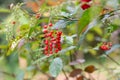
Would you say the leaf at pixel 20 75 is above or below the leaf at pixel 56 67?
below

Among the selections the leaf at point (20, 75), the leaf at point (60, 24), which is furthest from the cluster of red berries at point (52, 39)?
the leaf at point (20, 75)

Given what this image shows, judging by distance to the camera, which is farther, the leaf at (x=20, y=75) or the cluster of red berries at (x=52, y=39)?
the leaf at (x=20, y=75)

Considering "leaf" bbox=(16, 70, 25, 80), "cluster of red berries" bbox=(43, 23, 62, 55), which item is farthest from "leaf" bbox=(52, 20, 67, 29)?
"leaf" bbox=(16, 70, 25, 80)

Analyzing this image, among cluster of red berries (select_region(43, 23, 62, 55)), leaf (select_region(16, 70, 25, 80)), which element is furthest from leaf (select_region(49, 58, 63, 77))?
leaf (select_region(16, 70, 25, 80))

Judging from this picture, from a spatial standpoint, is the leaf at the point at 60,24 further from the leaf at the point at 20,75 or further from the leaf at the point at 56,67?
the leaf at the point at 20,75

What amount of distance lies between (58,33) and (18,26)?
0.23 metres

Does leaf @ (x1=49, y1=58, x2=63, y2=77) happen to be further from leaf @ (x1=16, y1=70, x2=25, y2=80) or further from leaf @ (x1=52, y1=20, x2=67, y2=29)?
leaf @ (x1=16, y1=70, x2=25, y2=80)

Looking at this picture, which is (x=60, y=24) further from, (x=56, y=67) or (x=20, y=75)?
(x=20, y=75)

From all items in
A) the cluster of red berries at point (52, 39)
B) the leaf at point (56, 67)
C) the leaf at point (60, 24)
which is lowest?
the leaf at point (56, 67)

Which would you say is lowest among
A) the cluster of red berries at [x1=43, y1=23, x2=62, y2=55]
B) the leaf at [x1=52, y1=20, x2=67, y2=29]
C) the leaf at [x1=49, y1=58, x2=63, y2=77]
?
the leaf at [x1=49, y1=58, x2=63, y2=77]

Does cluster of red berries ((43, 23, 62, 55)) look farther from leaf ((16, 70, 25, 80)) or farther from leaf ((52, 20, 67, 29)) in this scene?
leaf ((16, 70, 25, 80))

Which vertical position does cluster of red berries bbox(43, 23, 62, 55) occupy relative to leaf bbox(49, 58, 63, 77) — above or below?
above

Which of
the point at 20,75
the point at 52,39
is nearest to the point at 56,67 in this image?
the point at 52,39

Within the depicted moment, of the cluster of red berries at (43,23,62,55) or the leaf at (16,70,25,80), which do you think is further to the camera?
the leaf at (16,70,25,80)
